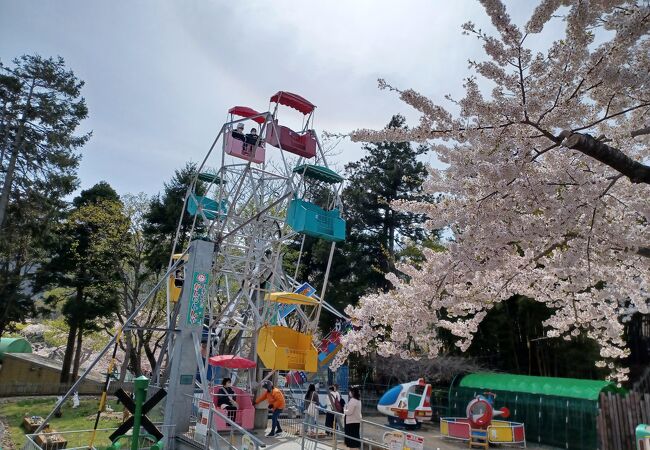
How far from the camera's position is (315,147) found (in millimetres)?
14727

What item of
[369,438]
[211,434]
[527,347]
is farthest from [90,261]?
[527,347]

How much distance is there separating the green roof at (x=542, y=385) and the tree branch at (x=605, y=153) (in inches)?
505

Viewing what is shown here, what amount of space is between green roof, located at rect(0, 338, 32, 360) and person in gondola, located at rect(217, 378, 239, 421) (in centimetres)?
2501

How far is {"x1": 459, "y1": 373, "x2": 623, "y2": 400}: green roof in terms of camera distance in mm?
14625

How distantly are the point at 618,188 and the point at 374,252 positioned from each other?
21898 mm

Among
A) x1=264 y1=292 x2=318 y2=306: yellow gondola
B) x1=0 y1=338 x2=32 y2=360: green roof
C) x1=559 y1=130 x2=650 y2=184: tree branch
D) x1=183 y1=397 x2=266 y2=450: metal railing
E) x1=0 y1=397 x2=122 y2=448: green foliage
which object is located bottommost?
x1=0 y1=397 x2=122 y2=448: green foliage

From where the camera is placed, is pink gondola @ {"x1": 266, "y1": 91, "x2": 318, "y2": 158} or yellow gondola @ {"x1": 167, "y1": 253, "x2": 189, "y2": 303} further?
yellow gondola @ {"x1": 167, "y1": 253, "x2": 189, "y2": 303}

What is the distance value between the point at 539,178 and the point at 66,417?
2060 centimetres

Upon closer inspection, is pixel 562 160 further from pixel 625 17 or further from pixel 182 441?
pixel 182 441

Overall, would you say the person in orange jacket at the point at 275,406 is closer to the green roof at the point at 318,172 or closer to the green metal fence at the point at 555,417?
the green roof at the point at 318,172

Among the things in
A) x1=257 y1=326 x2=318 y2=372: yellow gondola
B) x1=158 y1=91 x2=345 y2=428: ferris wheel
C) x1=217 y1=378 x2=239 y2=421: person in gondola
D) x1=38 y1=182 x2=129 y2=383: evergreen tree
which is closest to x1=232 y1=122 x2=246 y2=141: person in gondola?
x1=158 y1=91 x2=345 y2=428: ferris wheel

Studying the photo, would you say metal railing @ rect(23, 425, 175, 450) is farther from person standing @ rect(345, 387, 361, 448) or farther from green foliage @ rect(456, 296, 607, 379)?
green foliage @ rect(456, 296, 607, 379)

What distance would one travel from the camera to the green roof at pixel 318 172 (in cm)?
1288

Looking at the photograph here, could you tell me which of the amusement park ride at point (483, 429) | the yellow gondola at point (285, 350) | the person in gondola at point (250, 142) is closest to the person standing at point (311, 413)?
the yellow gondola at point (285, 350)
